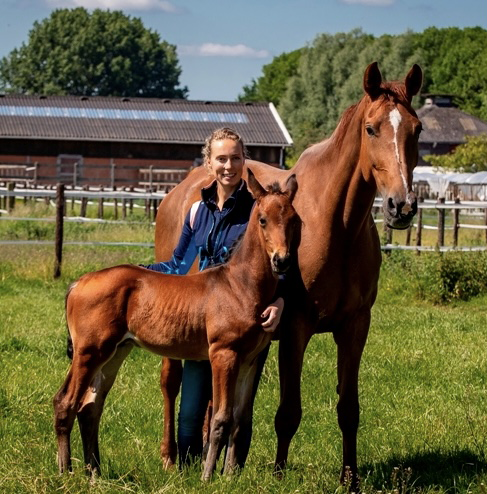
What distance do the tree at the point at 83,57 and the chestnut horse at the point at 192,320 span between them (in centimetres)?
7979

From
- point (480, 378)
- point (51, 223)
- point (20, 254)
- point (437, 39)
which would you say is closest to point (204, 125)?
point (51, 223)

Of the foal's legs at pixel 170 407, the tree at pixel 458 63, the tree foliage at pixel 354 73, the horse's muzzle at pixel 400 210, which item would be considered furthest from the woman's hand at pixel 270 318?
the tree at pixel 458 63

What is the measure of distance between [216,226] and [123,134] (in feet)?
136

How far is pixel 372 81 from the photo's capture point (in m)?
4.98

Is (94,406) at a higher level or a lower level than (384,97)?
lower

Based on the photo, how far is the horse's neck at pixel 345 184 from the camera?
5.20 meters

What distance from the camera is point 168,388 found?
244 inches

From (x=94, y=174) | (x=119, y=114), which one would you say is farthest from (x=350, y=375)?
(x=119, y=114)

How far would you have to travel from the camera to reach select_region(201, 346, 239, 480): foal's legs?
4543 mm

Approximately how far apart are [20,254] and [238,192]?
1009cm

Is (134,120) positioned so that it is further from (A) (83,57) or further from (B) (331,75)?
(A) (83,57)

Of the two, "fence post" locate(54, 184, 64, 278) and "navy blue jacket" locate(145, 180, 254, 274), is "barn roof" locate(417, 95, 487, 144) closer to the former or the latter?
"fence post" locate(54, 184, 64, 278)

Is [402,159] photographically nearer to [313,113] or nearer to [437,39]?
[313,113]

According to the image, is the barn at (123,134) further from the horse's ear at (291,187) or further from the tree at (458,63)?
the horse's ear at (291,187)
